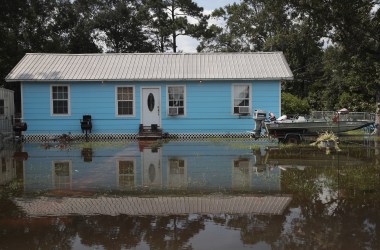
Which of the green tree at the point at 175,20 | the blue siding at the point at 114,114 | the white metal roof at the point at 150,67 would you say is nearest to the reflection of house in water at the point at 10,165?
the blue siding at the point at 114,114

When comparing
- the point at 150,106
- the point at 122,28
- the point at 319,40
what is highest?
the point at 122,28

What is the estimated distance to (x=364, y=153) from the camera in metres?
12.8

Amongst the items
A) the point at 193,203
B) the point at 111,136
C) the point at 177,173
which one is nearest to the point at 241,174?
the point at 177,173

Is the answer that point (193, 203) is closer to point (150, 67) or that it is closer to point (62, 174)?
point (62, 174)

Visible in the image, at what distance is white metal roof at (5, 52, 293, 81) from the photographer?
63.8 feet

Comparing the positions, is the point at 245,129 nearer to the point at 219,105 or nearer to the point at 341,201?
the point at 219,105

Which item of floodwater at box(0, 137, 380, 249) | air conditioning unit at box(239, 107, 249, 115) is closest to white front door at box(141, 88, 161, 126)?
air conditioning unit at box(239, 107, 249, 115)

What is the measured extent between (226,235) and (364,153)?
9032 millimetres

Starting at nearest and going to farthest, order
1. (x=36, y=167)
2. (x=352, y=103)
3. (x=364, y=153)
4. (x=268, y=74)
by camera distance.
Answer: (x=36, y=167) < (x=364, y=153) < (x=268, y=74) < (x=352, y=103)

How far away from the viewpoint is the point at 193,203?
22.1ft

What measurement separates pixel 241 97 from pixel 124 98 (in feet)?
17.9

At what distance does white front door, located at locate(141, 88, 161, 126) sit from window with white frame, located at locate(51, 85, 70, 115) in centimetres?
353

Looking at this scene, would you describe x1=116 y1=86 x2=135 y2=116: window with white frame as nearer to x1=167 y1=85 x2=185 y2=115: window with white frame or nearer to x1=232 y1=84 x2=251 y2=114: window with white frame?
x1=167 y1=85 x2=185 y2=115: window with white frame

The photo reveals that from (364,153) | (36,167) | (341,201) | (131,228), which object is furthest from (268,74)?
(131,228)
